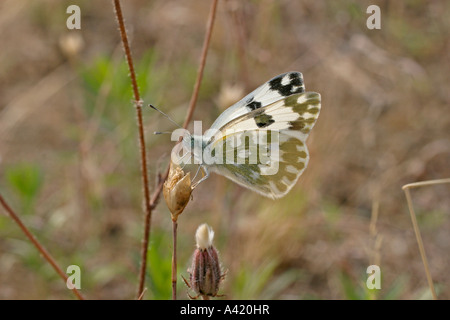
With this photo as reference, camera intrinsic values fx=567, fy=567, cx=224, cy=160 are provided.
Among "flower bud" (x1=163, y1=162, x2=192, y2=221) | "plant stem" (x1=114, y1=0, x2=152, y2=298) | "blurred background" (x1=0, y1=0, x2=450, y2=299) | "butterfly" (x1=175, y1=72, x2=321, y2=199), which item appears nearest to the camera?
"flower bud" (x1=163, y1=162, x2=192, y2=221)

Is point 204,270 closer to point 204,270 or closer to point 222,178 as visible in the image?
point 204,270

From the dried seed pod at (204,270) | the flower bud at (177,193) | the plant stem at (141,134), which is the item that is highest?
the plant stem at (141,134)

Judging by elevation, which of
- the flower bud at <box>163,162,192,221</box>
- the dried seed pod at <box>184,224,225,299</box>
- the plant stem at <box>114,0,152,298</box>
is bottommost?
the dried seed pod at <box>184,224,225,299</box>

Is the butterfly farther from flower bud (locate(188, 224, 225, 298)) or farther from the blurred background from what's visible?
the blurred background

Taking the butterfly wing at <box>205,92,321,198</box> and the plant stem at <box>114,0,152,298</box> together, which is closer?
the plant stem at <box>114,0,152,298</box>

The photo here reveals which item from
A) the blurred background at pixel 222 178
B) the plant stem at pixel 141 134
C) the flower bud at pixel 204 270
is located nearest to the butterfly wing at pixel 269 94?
the plant stem at pixel 141 134

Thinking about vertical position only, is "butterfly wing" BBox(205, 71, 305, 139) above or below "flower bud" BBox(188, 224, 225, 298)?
above

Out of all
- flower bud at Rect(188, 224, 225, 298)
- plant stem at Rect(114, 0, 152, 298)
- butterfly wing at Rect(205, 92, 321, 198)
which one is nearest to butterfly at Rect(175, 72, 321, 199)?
butterfly wing at Rect(205, 92, 321, 198)

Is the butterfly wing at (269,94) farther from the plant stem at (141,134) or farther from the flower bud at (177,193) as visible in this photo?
the flower bud at (177,193)

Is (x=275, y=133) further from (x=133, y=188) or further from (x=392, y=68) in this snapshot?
(x=392, y=68)
